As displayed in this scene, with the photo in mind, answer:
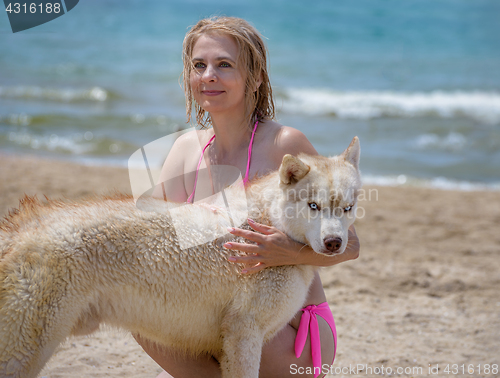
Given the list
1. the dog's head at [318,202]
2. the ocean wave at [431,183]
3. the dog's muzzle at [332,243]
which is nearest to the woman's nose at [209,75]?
the dog's head at [318,202]

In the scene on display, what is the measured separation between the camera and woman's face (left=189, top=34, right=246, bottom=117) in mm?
3377

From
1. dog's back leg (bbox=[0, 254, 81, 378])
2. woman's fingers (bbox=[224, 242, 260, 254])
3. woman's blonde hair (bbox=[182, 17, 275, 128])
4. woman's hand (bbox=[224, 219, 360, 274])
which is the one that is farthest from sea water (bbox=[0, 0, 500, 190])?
dog's back leg (bbox=[0, 254, 81, 378])

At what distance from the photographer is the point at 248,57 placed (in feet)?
11.3

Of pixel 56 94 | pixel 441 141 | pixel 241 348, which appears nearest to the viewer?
pixel 241 348

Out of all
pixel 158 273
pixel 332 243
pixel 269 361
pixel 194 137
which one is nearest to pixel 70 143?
pixel 194 137

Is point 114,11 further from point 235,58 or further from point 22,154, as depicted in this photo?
point 235,58

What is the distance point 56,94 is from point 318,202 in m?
16.3

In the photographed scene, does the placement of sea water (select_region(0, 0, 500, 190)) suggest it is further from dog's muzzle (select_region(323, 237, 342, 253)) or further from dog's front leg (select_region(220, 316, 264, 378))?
dog's front leg (select_region(220, 316, 264, 378))

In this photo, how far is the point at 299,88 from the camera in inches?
754

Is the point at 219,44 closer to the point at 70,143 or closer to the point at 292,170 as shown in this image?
the point at 292,170

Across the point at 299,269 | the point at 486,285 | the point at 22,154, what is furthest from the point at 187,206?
the point at 22,154

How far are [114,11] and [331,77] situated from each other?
19386 mm

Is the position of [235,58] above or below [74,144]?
above

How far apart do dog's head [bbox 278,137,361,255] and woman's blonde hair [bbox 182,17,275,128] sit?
90cm
